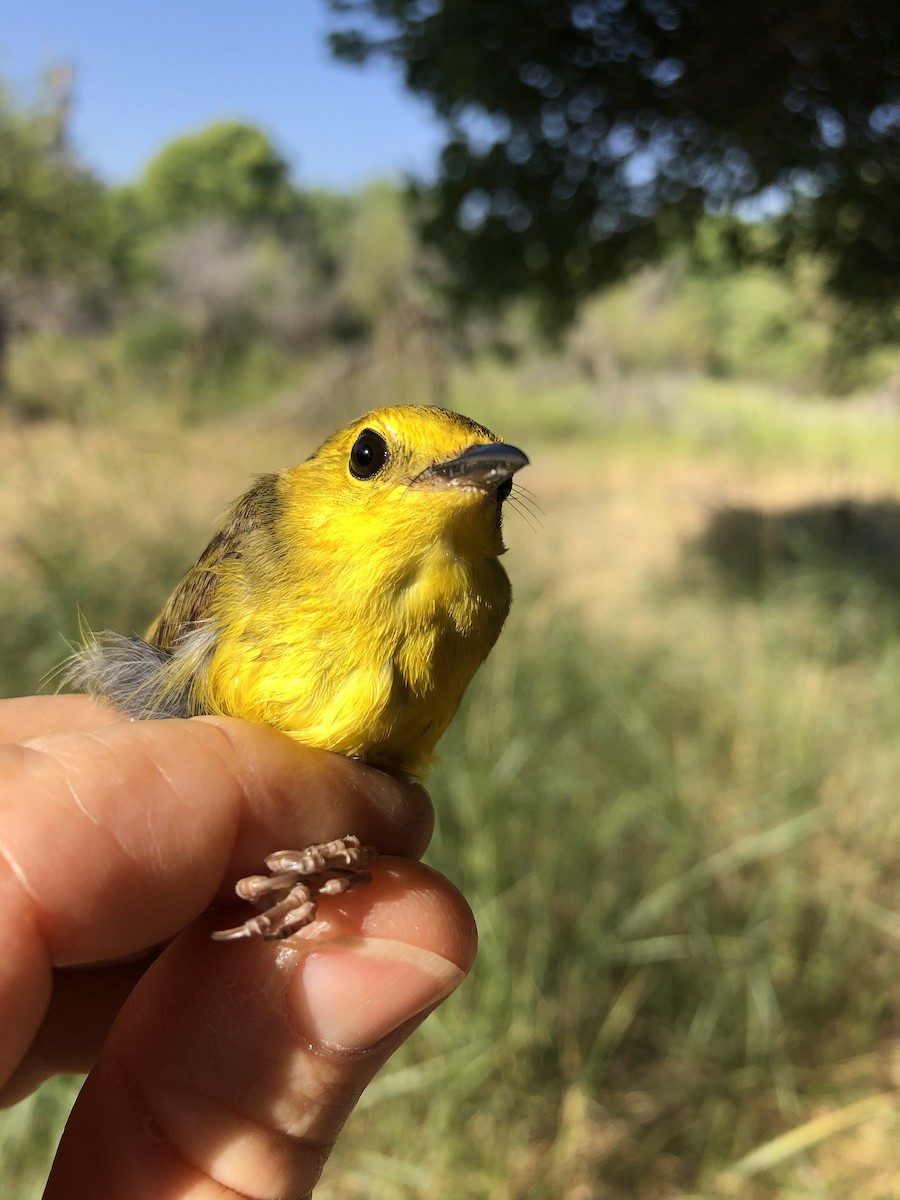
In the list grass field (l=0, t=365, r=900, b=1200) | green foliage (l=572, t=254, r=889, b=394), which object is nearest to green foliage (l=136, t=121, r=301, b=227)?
green foliage (l=572, t=254, r=889, b=394)

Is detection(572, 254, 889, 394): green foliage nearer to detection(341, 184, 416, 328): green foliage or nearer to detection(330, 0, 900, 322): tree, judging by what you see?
detection(341, 184, 416, 328): green foliage

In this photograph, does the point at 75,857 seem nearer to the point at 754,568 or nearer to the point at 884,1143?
the point at 884,1143

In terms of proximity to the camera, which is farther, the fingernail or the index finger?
the fingernail

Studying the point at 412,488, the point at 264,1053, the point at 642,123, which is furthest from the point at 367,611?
the point at 642,123

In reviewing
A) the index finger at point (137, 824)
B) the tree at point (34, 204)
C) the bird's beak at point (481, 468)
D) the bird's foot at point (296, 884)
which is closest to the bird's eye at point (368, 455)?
the bird's beak at point (481, 468)

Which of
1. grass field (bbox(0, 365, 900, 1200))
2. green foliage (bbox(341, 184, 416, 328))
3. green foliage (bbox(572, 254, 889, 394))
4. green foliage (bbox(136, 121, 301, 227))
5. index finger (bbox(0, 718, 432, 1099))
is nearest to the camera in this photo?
index finger (bbox(0, 718, 432, 1099))

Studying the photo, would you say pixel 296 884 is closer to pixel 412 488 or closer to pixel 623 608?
pixel 412 488

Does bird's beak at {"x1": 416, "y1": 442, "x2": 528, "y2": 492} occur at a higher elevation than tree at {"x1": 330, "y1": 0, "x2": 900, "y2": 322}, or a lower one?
lower

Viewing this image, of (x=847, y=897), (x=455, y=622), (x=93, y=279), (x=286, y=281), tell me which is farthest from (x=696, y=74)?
(x=286, y=281)

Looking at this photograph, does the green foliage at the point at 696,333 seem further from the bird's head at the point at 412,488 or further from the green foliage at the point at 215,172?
the green foliage at the point at 215,172
